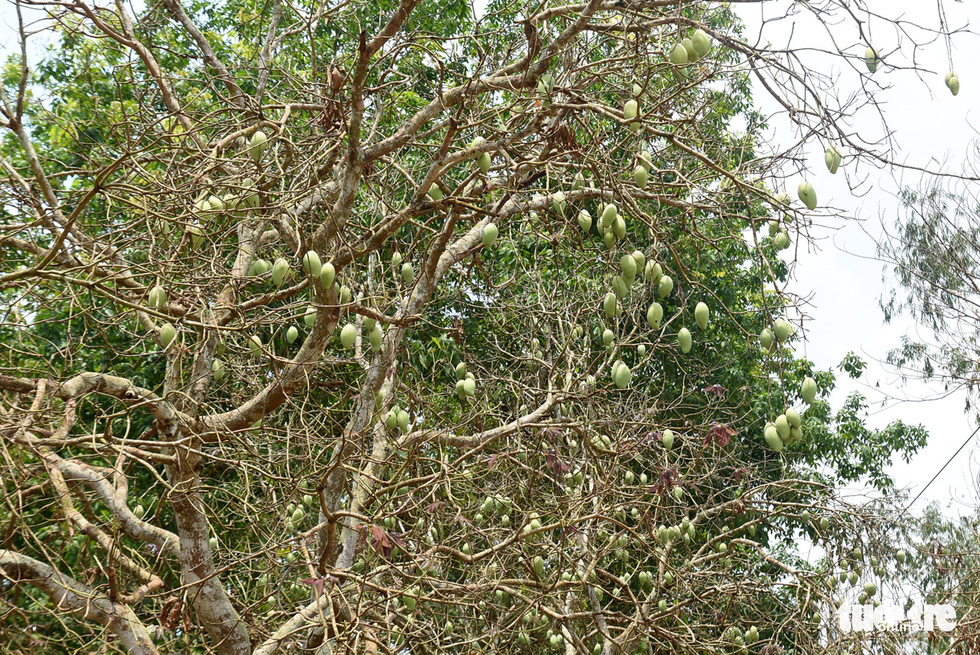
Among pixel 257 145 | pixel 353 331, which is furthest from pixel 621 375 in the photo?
pixel 257 145

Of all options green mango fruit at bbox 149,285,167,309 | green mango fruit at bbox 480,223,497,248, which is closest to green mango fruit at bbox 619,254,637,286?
green mango fruit at bbox 480,223,497,248

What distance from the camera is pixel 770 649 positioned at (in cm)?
406

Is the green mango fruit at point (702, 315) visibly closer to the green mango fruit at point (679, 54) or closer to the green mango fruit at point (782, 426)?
the green mango fruit at point (782, 426)

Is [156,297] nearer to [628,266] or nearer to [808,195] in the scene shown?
[628,266]

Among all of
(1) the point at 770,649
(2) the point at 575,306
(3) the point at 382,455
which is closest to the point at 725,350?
(2) the point at 575,306

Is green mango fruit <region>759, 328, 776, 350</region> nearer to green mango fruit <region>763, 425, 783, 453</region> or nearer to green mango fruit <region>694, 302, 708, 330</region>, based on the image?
green mango fruit <region>763, 425, 783, 453</region>

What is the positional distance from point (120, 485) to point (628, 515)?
131 inches

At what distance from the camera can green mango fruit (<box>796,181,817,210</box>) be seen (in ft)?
8.25

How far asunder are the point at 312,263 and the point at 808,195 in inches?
61.5

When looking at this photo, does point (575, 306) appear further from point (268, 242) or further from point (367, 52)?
point (367, 52)

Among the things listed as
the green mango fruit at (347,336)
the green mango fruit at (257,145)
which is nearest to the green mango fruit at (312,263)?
the green mango fruit at (347,336)

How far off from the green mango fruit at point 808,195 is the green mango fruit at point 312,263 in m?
1.53

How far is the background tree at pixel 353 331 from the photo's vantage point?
255cm

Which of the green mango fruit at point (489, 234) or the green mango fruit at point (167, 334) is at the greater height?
the green mango fruit at point (489, 234)
